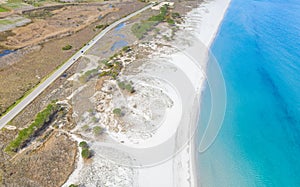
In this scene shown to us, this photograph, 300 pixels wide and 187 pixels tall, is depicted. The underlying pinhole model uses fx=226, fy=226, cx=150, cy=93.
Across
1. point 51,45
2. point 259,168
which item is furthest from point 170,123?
point 51,45

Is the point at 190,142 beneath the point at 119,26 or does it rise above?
beneath

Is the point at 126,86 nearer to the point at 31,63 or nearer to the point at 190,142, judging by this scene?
the point at 190,142

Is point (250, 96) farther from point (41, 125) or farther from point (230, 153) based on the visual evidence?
point (41, 125)

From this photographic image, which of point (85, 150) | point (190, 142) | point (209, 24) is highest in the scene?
point (209, 24)

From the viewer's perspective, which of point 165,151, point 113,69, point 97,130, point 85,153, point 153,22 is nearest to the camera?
point 85,153

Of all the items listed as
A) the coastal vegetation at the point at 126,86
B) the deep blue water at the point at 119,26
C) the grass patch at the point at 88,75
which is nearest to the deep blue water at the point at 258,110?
the coastal vegetation at the point at 126,86

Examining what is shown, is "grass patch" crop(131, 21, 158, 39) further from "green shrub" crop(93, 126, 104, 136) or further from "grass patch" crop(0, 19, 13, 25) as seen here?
"grass patch" crop(0, 19, 13, 25)

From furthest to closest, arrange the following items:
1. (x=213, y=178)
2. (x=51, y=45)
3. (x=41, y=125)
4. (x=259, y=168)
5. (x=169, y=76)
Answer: (x=51, y=45) → (x=169, y=76) → (x=41, y=125) → (x=259, y=168) → (x=213, y=178)

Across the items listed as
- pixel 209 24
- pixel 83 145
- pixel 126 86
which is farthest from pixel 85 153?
pixel 209 24
